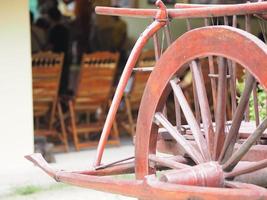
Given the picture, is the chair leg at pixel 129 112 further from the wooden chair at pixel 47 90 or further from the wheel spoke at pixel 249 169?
the wheel spoke at pixel 249 169

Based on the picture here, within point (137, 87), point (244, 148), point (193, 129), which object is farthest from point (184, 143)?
point (137, 87)

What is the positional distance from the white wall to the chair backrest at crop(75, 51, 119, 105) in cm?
111

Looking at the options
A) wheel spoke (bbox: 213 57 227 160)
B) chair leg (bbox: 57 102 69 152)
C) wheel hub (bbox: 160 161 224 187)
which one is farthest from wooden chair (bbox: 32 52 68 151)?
wheel hub (bbox: 160 161 224 187)

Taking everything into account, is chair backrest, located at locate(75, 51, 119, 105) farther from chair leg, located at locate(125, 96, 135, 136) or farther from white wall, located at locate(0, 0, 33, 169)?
white wall, located at locate(0, 0, 33, 169)

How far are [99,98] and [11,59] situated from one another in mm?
1596

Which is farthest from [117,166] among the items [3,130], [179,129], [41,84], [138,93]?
[138,93]

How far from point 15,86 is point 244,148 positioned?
14.2 ft

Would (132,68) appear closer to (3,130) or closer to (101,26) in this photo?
(3,130)

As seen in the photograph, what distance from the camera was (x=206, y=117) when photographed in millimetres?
2521

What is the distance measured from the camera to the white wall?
20.4ft

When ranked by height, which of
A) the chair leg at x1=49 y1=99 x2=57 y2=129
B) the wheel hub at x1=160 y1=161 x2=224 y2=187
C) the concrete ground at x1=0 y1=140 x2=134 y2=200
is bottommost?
the concrete ground at x1=0 y1=140 x2=134 y2=200

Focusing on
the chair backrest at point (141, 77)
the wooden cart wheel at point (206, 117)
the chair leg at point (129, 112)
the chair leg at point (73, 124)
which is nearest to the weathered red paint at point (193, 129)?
the wooden cart wheel at point (206, 117)

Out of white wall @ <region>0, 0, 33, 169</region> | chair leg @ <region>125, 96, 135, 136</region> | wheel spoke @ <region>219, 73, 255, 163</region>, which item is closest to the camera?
wheel spoke @ <region>219, 73, 255, 163</region>

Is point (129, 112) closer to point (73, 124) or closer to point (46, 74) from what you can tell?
point (73, 124)
